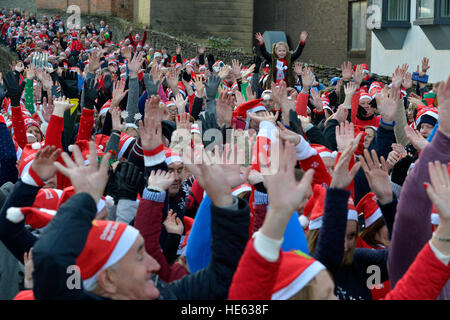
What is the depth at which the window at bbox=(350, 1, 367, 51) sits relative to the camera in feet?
76.3

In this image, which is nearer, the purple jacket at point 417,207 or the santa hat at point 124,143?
the purple jacket at point 417,207

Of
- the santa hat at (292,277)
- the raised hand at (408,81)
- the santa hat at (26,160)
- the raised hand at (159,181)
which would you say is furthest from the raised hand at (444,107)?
the raised hand at (408,81)

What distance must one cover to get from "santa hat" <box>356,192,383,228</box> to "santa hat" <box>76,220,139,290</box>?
2044 mm

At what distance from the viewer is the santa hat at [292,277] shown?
254 centimetres

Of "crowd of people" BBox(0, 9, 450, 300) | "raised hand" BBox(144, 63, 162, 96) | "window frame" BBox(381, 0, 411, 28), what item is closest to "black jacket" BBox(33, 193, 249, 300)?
"crowd of people" BBox(0, 9, 450, 300)

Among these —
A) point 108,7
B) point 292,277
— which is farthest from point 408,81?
point 108,7

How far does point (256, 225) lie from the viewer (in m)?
3.53

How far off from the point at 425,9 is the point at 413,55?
1267 millimetres

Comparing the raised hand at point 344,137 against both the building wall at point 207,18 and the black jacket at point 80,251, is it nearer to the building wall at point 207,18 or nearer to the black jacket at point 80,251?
the black jacket at point 80,251

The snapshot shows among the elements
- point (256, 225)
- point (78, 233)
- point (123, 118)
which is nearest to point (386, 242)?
point (256, 225)

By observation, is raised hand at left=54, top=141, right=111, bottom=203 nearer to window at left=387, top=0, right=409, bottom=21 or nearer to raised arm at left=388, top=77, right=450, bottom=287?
raised arm at left=388, top=77, right=450, bottom=287

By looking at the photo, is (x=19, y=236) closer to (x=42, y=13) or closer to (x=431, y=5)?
(x=431, y=5)

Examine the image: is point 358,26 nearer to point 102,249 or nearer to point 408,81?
point 408,81

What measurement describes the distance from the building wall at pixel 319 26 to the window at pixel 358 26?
0.77 ft
